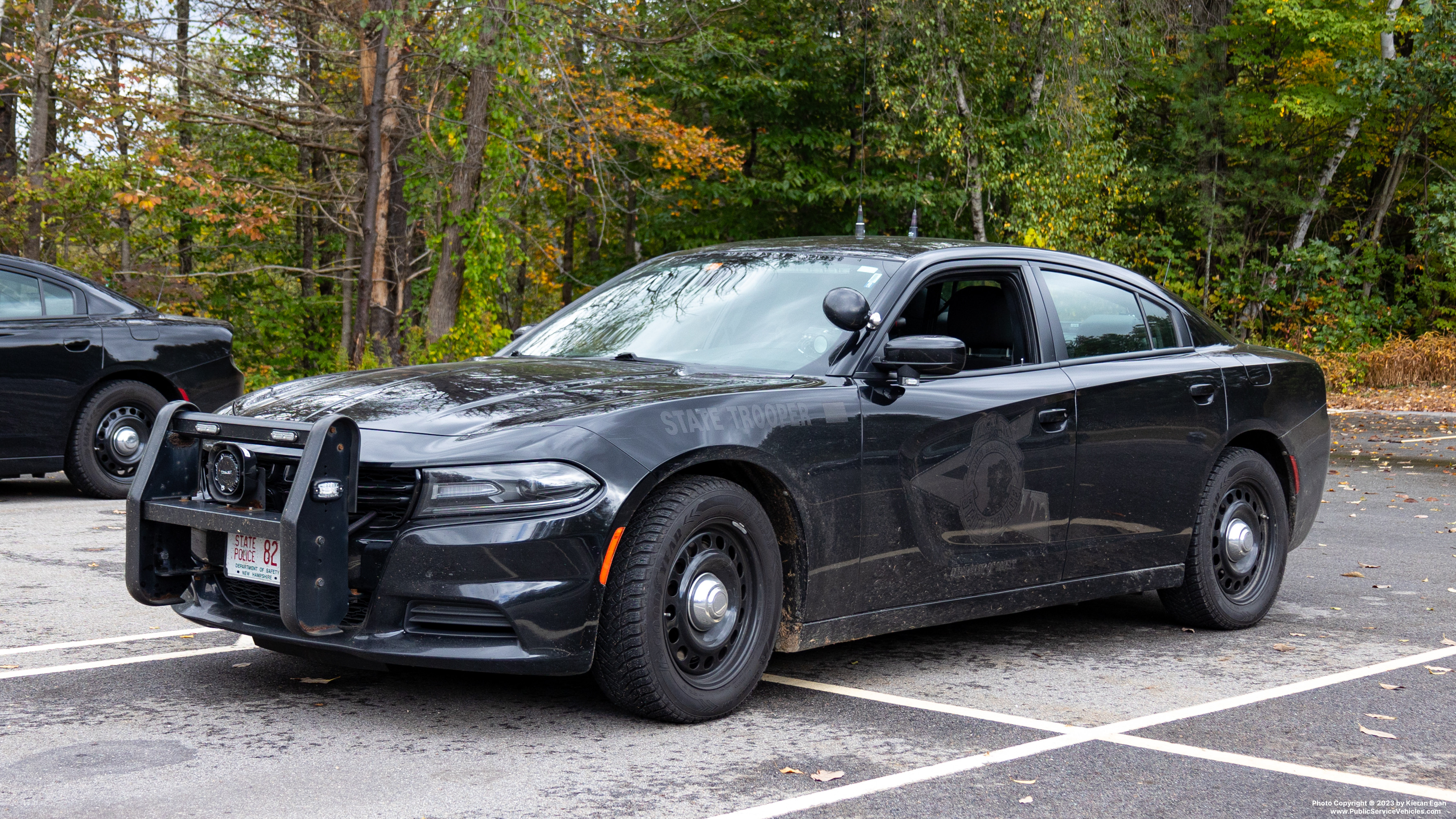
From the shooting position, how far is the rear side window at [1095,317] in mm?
5871

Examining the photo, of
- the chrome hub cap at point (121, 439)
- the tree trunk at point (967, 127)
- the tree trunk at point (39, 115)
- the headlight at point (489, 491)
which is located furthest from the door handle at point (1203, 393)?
the tree trunk at point (967, 127)

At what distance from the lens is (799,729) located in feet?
14.6

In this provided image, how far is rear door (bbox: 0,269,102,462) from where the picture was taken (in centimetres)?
941

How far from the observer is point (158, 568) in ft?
14.7

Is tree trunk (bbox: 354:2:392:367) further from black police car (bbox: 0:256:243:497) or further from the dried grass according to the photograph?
the dried grass

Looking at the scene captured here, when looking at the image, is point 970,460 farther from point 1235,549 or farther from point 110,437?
point 110,437

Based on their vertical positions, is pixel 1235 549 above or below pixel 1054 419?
below

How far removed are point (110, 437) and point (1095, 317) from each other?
286 inches

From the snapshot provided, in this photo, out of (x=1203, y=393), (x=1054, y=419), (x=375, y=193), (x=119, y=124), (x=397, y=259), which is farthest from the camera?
(x=119, y=124)

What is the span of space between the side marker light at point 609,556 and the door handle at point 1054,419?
6.65ft

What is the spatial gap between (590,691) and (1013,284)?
2.42 metres

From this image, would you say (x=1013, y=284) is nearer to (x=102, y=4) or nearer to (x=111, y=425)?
(x=111, y=425)

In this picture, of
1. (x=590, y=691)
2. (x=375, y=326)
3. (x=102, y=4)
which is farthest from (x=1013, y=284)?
(x=102, y=4)

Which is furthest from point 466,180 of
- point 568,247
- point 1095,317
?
point 568,247
